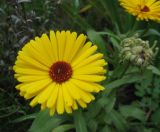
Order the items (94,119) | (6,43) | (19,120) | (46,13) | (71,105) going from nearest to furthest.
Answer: (71,105) < (94,119) < (19,120) < (6,43) < (46,13)

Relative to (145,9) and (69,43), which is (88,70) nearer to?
(69,43)

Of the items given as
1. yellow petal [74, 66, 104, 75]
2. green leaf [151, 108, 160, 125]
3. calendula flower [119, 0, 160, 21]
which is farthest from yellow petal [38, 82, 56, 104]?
green leaf [151, 108, 160, 125]

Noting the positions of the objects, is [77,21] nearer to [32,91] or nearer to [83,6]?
[83,6]

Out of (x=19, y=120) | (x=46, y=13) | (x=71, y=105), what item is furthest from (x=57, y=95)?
(x=46, y=13)

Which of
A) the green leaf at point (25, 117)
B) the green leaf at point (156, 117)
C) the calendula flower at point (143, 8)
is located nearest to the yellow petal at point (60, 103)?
the green leaf at point (25, 117)

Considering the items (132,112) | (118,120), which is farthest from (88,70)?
(132,112)
